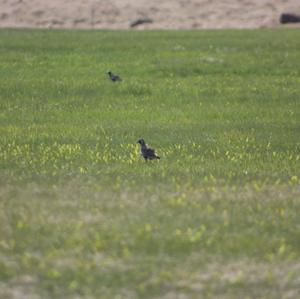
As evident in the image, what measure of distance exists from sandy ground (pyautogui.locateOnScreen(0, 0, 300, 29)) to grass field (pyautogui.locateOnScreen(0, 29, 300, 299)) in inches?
1082

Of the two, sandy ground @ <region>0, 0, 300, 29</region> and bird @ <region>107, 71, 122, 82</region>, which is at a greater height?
bird @ <region>107, 71, 122, 82</region>

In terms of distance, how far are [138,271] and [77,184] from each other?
5285mm

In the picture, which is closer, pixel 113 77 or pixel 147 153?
pixel 147 153

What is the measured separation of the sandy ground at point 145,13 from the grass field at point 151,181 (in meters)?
27.5

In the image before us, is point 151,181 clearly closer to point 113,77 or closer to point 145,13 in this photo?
point 113,77

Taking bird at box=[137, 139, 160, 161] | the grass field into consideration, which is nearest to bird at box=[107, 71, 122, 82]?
the grass field

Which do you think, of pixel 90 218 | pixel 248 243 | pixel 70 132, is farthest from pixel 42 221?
pixel 70 132

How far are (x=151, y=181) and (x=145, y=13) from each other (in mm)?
56188

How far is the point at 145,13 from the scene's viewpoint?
7412 cm

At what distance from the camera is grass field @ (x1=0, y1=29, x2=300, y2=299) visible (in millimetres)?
13070

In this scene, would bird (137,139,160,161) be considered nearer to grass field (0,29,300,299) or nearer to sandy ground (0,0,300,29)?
grass field (0,29,300,299)

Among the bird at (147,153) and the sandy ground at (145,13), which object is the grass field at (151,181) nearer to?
the bird at (147,153)

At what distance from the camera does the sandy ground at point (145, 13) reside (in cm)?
7138

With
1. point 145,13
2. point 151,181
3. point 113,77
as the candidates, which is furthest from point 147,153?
point 145,13
